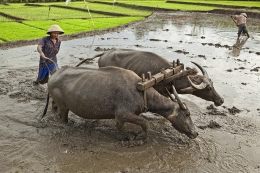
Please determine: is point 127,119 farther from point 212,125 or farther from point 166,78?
point 212,125

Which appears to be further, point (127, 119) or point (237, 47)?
point (237, 47)

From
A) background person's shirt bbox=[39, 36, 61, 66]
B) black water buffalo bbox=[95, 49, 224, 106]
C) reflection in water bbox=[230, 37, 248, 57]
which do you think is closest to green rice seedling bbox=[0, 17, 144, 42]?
background person's shirt bbox=[39, 36, 61, 66]

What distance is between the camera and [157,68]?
5.89m

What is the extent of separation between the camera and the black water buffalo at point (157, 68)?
5.69 meters

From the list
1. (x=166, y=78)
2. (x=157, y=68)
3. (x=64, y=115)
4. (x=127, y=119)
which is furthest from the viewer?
(x=157, y=68)

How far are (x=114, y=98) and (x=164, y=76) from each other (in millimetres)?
893

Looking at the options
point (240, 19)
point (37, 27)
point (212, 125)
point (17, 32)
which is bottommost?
point (212, 125)

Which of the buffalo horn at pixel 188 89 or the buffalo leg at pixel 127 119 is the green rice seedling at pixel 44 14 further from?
the buffalo leg at pixel 127 119

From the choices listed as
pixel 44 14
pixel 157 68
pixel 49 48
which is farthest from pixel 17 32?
pixel 157 68

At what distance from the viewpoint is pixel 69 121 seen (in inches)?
221

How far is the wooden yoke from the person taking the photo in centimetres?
453

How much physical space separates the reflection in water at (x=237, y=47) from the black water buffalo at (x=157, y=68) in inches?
248

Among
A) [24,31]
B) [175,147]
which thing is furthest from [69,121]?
[24,31]

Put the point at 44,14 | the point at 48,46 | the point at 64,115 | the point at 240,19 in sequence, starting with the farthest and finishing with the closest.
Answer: the point at 44,14, the point at 240,19, the point at 48,46, the point at 64,115
